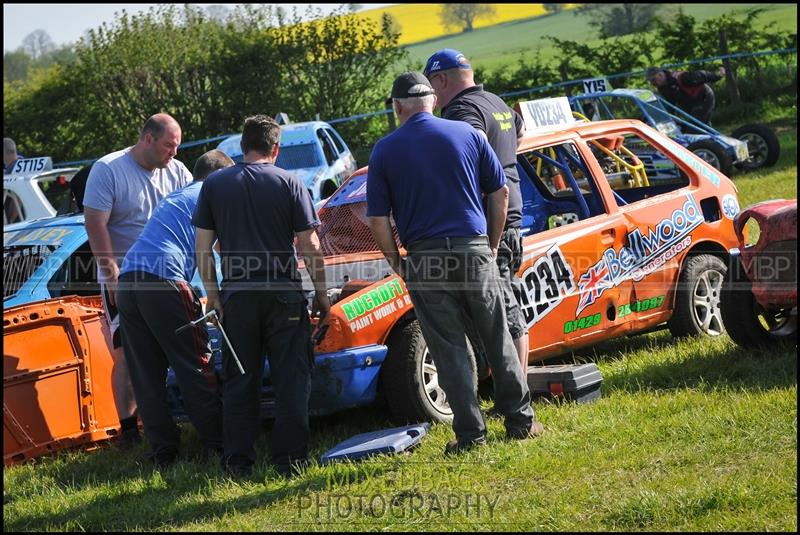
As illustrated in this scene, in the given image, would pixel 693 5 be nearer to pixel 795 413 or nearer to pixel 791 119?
pixel 791 119

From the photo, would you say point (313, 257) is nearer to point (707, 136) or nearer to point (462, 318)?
point (462, 318)

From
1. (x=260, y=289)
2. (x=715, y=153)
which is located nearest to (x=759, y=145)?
(x=715, y=153)

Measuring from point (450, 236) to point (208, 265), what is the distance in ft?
4.18

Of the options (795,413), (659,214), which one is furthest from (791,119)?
(795,413)

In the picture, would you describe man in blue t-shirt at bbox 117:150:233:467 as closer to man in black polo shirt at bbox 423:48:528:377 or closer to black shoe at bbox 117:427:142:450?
black shoe at bbox 117:427:142:450

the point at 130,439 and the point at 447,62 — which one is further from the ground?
the point at 447,62

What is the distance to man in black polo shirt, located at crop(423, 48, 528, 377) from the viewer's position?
19.0ft

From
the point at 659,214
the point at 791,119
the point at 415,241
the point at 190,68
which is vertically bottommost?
the point at 791,119

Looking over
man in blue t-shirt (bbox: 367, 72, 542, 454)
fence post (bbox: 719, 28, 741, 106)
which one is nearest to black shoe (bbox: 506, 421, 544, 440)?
man in blue t-shirt (bbox: 367, 72, 542, 454)

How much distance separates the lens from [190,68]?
2252 cm

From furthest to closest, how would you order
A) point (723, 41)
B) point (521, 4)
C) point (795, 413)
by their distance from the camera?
point (521, 4), point (723, 41), point (795, 413)

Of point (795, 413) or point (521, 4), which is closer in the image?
point (795, 413)

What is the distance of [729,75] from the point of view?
22094mm

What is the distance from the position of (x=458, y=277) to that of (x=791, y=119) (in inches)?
677
